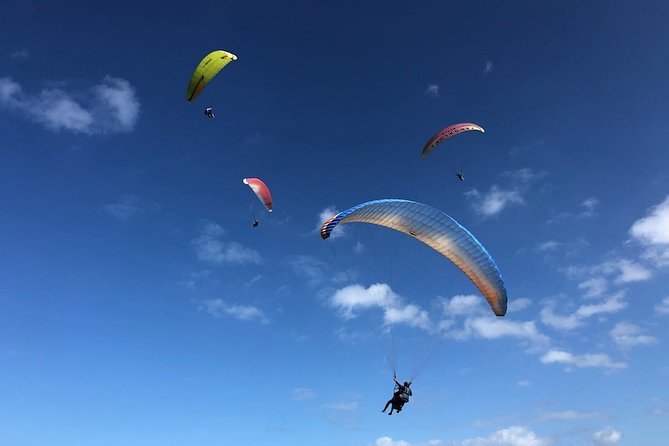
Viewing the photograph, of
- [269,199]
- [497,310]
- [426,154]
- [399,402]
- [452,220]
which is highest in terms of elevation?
[269,199]

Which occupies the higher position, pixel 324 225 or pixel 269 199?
pixel 269 199

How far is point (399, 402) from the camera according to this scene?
30.2 metres

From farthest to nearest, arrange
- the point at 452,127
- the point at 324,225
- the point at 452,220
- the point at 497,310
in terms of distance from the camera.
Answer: the point at 452,127, the point at 497,310, the point at 452,220, the point at 324,225

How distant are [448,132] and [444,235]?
22.5ft

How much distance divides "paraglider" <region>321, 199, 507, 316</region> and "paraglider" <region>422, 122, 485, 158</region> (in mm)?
5321

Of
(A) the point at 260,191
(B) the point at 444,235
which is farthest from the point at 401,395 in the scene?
(A) the point at 260,191

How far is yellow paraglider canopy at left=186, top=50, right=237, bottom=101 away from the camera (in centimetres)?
3622

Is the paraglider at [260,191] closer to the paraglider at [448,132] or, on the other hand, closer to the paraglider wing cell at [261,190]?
the paraglider wing cell at [261,190]

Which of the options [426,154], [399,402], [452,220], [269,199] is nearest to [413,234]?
[452,220]

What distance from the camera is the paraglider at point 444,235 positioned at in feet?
92.4

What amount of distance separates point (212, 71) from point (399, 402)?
24.8 m

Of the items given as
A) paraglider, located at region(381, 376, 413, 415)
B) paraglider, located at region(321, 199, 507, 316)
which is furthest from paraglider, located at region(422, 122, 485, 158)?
paraglider, located at region(381, 376, 413, 415)

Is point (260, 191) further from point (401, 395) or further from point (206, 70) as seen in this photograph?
point (401, 395)

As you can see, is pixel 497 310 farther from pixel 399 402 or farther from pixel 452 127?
pixel 452 127
